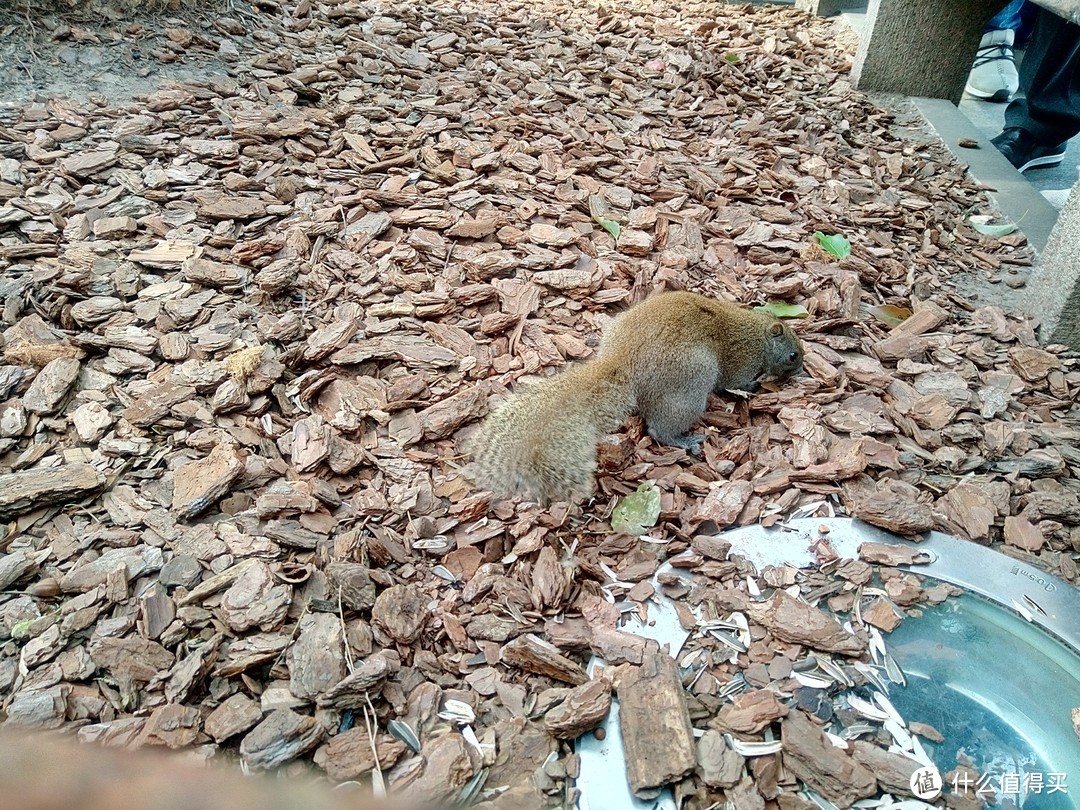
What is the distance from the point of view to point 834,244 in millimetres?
4156

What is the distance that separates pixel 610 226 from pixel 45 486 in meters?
2.85

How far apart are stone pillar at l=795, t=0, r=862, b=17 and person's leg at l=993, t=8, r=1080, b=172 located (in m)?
1.69

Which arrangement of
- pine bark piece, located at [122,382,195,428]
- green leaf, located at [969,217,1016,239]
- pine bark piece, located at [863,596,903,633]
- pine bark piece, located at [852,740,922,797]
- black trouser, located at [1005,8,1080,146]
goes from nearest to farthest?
pine bark piece, located at [852,740,922,797] → pine bark piece, located at [863,596,903,633] → pine bark piece, located at [122,382,195,428] → green leaf, located at [969,217,1016,239] → black trouser, located at [1005,8,1080,146]

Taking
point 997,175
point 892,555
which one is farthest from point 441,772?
point 997,175

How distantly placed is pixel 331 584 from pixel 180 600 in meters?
0.44

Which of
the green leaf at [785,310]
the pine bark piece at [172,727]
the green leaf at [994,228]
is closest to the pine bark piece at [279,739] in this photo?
the pine bark piece at [172,727]

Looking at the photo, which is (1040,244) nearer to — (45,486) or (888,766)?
(888,766)

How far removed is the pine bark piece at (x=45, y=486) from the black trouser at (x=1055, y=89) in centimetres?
746

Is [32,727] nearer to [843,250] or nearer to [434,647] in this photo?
[434,647]

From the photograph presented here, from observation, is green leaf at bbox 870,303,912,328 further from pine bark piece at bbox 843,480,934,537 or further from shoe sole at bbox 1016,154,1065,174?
shoe sole at bbox 1016,154,1065,174

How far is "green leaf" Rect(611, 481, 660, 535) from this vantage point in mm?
2744

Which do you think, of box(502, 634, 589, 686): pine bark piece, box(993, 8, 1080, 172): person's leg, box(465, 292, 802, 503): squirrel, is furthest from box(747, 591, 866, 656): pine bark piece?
box(993, 8, 1080, 172): person's leg

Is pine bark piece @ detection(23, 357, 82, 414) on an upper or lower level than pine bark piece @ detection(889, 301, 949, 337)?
lower

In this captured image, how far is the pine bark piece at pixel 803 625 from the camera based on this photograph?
229 cm
